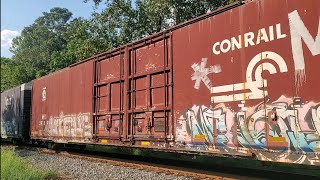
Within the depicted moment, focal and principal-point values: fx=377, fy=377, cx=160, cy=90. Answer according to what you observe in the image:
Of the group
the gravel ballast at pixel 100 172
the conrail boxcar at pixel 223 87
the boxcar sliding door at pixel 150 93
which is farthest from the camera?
the boxcar sliding door at pixel 150 93

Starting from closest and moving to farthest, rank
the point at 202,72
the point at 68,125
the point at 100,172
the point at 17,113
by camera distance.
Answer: the point at 202,72, the point at 100,172, the point at 68,125, the point at 17,113

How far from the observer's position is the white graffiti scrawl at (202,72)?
332 inches

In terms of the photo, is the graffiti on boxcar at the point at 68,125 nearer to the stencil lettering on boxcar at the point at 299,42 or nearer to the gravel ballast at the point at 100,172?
the gravel ballast at the point at 100,172

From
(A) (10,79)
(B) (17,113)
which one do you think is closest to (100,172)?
(B) (17,113)

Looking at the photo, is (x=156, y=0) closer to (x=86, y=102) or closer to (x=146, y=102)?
(x=86, y=102)

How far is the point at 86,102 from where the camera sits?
13945 mm

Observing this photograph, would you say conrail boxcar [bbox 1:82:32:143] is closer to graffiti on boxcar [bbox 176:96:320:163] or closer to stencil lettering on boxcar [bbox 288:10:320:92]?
graffiti on boxcar [bbox 176:96:320:163]

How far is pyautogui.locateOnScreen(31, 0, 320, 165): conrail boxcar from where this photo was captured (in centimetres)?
651

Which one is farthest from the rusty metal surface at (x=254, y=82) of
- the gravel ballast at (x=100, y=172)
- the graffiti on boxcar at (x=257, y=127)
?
the gravel ballast at (x=100, y=172)

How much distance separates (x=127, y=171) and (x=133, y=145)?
911 mm

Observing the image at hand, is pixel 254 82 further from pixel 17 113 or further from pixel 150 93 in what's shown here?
pixel 17 113

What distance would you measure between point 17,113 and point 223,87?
17904 mm

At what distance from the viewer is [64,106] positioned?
53.4ft

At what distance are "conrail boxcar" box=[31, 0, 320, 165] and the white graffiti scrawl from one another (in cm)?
2
